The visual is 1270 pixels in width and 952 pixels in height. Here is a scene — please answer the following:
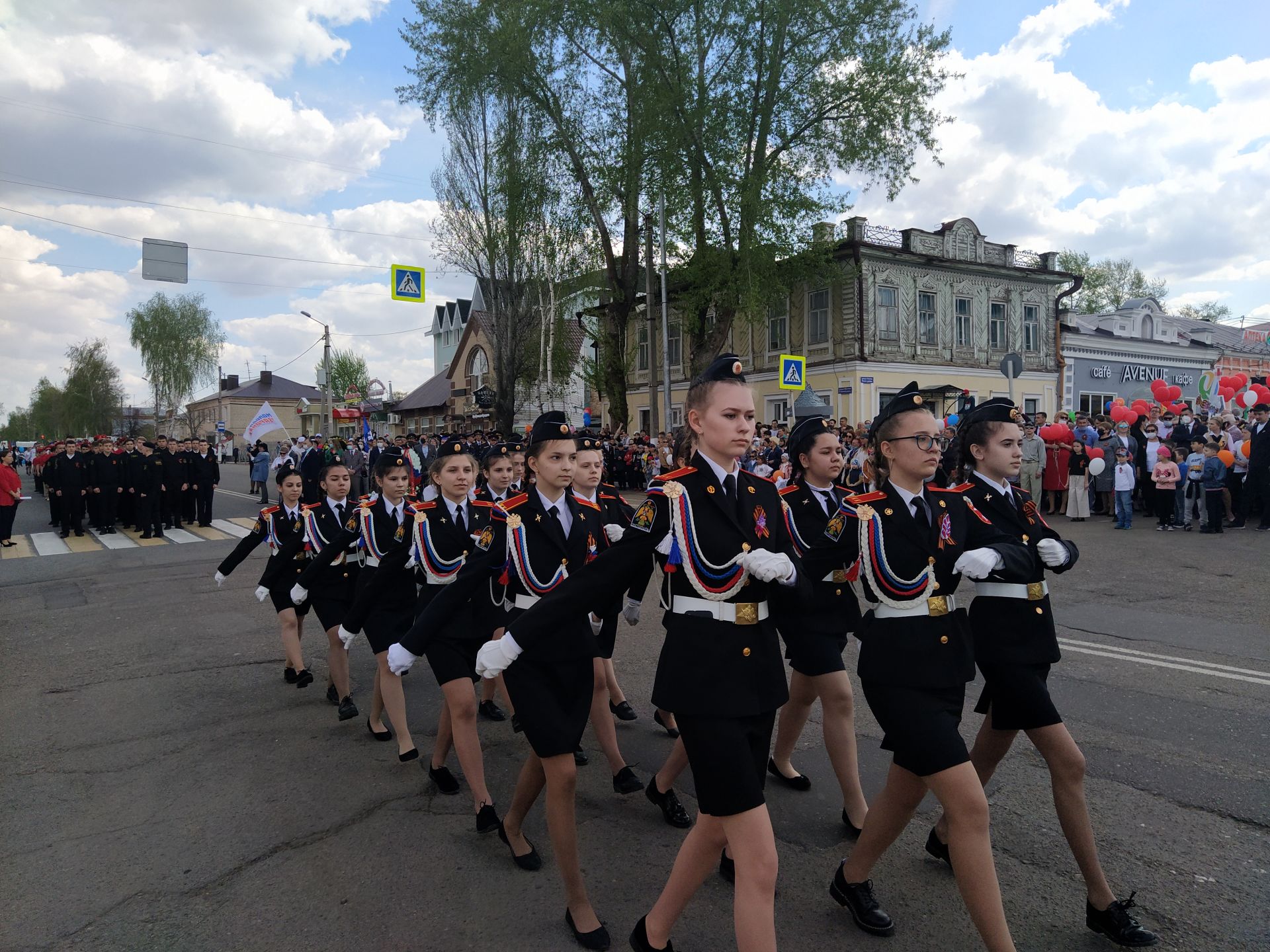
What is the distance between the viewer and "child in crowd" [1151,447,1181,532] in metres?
15.2

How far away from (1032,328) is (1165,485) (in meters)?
23.1

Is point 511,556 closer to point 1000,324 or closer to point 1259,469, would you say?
point 1259,469

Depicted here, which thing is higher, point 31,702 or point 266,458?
point 266,458

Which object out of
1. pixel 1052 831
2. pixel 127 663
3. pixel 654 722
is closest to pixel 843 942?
pixel 1052 831

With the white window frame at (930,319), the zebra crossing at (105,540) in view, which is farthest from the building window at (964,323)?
the zebra crossing at (105,540)

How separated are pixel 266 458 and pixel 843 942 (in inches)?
1117

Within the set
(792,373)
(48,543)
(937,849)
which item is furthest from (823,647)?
(48,543)

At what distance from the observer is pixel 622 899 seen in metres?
3.66

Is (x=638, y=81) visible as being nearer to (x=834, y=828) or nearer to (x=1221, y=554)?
(x=1221, y=554)

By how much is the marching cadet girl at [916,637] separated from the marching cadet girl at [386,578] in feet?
9.49

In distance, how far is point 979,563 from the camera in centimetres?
314

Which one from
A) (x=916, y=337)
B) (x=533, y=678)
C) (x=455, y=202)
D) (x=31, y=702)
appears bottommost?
(x=31, y=702)

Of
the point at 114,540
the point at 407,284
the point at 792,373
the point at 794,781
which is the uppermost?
the point at 407,284

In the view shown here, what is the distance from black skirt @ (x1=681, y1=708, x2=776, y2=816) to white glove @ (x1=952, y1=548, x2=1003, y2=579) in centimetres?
93
